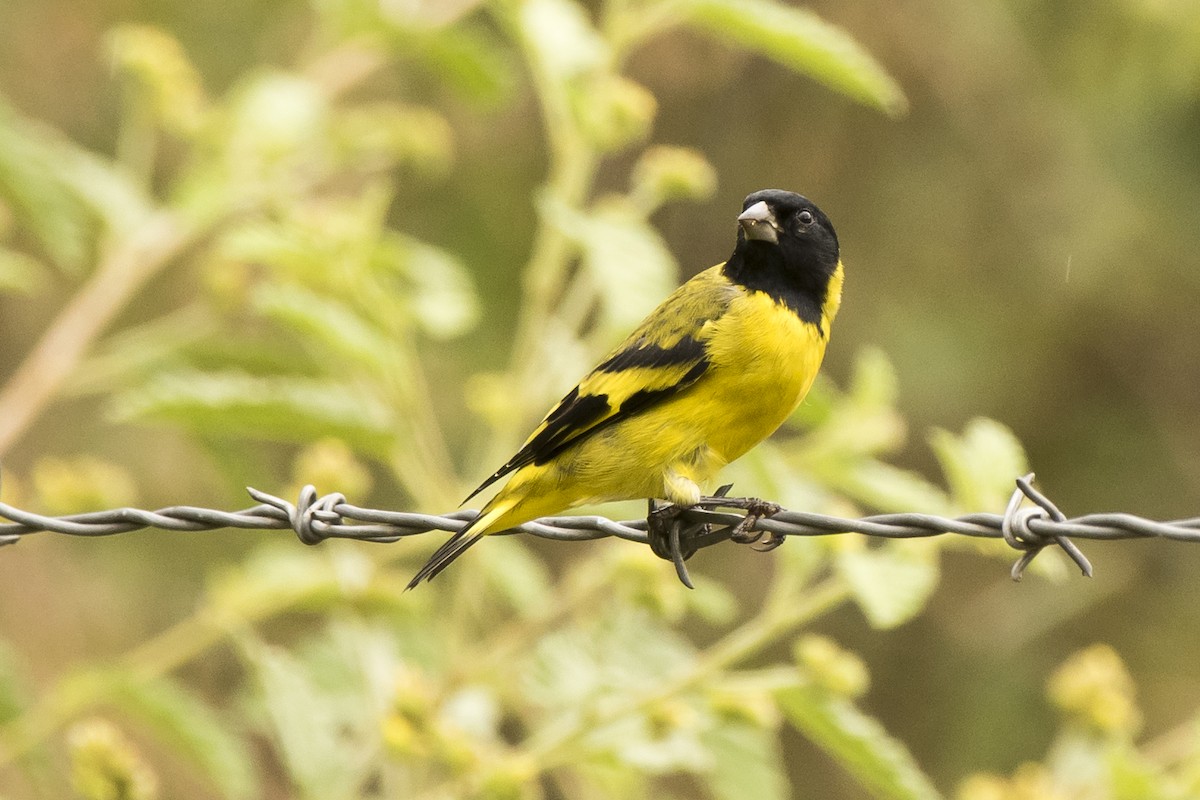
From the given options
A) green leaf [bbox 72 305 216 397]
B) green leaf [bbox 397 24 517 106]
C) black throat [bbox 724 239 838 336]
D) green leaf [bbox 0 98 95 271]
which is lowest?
black throat [bbox 724 239 838 336]

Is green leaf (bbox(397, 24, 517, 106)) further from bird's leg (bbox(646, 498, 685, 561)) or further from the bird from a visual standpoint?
bird's leg (bbox(646, 498, 685, 561))

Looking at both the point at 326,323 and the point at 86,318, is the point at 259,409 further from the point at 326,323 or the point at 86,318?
the point at 86,318

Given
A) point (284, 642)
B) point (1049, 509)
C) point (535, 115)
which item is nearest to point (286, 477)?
point (284, 642)

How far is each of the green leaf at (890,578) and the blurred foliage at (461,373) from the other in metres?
0.01

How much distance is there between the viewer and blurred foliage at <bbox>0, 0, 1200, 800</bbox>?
11.3ft

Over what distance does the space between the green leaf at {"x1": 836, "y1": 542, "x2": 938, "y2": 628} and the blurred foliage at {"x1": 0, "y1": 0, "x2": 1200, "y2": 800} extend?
10 millimetres

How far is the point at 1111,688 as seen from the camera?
370 cm

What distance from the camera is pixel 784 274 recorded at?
376 cm

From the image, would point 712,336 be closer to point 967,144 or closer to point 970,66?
point 970,66

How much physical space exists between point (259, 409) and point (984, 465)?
167cm

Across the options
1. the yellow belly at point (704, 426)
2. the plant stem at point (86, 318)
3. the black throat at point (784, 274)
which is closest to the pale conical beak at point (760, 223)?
the black throat at point (784, 274)

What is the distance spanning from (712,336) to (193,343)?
1602 millimetres

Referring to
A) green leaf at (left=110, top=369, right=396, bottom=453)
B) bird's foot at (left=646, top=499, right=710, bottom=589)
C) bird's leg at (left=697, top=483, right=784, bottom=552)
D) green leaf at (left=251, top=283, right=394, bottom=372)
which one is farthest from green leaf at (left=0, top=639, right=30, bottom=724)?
bird's leg at (left=697, top=483, right=784, bottom=552)

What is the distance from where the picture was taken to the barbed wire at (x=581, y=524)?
260 centimetres
